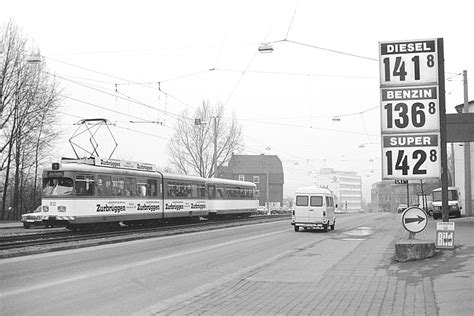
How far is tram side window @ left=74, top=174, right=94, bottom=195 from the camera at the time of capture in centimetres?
2358

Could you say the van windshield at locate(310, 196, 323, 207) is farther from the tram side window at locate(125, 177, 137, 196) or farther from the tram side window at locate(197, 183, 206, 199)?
the tram side window at locate(197, 183, 206, 199)

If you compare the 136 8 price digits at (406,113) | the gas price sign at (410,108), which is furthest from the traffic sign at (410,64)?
the 136 8 price digits at (406,113)

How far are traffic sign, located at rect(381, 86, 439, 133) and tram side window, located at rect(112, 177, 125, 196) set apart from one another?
49.0 feet

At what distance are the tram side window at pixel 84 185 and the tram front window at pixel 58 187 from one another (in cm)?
28

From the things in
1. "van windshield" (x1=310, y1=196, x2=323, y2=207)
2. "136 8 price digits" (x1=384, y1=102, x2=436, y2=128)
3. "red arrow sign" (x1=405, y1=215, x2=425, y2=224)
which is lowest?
"red arrow sign" (x1=405, y1=215, x2=425, y2=224)

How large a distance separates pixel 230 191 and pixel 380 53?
2908 centimetres

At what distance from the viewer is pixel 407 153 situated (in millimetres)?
14188

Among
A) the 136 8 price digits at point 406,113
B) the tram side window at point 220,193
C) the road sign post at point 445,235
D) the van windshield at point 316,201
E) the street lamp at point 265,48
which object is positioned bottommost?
the road sign post at point 445,235

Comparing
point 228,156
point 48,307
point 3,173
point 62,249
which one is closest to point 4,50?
point 3,173

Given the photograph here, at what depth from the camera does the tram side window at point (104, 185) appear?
80.9 ft

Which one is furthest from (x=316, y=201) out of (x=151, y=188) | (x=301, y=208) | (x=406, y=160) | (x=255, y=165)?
(x=255, y=165)

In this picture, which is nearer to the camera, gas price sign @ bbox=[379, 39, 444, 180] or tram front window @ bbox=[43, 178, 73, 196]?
gas price sign @ bbox=[379, 39, 444, 180]

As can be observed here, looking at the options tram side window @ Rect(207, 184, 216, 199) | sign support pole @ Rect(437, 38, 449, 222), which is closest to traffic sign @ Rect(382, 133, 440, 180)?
sign support pole @ Rect(437, 38, 449, 222)

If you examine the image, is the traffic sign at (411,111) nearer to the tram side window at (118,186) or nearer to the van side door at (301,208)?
the van side door at (301,208)
